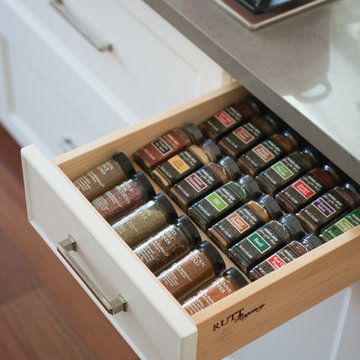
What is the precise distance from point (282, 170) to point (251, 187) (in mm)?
73

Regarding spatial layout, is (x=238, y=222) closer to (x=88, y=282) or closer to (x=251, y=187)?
(x=251, y=187)

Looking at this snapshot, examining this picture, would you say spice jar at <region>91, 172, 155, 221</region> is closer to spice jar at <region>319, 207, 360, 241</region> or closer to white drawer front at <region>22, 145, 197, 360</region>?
white drawer front at <region>22, 145, 197, 360</region>

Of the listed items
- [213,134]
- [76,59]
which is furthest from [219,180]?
[76,59]

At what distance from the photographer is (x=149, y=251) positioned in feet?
3.22

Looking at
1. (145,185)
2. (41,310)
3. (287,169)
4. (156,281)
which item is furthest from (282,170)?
(41,310)

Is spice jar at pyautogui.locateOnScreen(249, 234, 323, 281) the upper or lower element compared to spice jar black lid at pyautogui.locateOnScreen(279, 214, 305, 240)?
lower

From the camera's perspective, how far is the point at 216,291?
3.09 feet

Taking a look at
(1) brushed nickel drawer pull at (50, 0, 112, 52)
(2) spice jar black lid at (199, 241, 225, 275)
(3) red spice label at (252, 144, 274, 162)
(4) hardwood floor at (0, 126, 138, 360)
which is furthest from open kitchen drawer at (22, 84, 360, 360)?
(4) hardwood floor at (0, 126, 138, 360)

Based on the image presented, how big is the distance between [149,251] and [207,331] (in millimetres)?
174

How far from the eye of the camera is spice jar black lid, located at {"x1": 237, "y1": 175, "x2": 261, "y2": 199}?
1.07 m

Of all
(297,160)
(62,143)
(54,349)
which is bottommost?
(297,160)

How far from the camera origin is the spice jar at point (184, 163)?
111 centimetres

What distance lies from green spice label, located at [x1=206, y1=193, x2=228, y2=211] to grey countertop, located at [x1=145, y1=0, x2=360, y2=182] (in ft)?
A: 0.50

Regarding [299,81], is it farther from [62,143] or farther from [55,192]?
[62,143]
